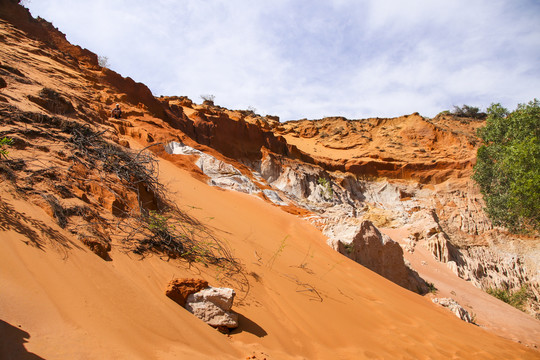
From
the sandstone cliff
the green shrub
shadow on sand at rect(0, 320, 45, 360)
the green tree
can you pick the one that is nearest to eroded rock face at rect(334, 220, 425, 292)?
the sandstone cliff

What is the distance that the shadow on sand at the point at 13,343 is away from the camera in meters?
1.61

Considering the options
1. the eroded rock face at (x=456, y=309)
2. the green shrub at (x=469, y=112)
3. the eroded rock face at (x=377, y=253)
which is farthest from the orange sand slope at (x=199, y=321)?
the green shrub at (x=469, y=112)

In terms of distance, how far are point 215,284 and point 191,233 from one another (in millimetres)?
1012

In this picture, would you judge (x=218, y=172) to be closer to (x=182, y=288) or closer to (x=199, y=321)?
(x=182, y=288)

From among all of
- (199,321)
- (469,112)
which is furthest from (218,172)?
(469,112)

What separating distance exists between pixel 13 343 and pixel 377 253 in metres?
7.38

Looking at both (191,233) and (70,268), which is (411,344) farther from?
(70,268)

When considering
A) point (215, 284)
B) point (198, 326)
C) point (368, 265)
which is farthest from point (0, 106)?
point (368, 265)

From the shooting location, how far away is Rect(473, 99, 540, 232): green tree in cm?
1326

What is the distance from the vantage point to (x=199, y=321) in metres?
2.85

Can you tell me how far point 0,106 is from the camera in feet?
15.7

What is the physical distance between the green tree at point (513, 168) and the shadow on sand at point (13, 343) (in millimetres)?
15509

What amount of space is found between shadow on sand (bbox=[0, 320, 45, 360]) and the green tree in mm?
15509

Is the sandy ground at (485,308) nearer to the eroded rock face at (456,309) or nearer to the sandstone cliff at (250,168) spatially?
the sandstone cliff at (250,168)
